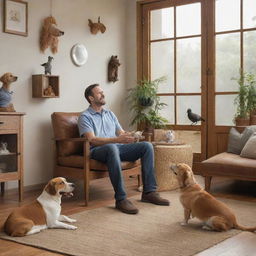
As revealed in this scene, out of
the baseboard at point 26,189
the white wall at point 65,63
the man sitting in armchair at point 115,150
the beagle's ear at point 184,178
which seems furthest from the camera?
the white wall at point 65,63

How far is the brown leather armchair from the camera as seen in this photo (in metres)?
3.69

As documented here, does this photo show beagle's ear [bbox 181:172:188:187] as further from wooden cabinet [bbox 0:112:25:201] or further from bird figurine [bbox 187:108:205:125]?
bird figurine [bbox 187:108:205:125]

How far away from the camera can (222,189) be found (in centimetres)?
431

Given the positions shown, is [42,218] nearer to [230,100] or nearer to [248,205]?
[248,205]

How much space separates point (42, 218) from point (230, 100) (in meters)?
3.00

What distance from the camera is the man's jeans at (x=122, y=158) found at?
3455mm

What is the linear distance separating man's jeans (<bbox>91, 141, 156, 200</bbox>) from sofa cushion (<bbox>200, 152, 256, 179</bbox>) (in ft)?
2.16

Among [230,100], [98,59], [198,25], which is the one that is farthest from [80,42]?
[230,100]

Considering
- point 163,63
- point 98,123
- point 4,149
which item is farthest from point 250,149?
point 4,149

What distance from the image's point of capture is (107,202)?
372 cm

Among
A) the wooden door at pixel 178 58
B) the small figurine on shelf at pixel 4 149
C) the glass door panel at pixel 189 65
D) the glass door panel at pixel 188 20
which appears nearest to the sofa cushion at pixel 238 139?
the wooden door at pixel 178 58

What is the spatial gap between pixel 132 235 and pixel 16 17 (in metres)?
2.55

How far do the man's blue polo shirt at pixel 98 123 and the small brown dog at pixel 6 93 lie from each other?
0.64 metres

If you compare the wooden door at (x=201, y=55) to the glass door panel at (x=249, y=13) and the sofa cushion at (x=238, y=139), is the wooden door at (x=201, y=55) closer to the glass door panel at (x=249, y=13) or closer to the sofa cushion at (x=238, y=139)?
the glass door panel at (x=249, y=13)
